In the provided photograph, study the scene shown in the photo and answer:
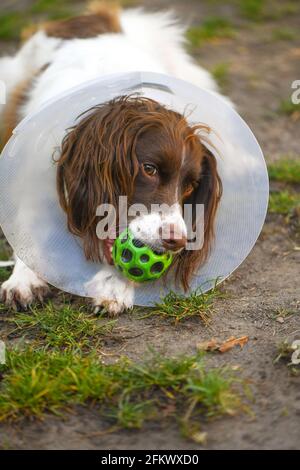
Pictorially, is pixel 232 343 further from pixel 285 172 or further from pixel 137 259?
pixel 285 172

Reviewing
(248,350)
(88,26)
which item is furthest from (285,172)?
(248,350)

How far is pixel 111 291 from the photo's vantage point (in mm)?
4027

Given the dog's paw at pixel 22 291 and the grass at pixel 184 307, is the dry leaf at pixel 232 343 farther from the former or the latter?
the dog's paw at pixel 22 291

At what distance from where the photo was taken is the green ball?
12.5 ft

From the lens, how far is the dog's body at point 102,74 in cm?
394

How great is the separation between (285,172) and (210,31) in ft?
12.3

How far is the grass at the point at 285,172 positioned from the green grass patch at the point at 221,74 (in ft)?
6.16

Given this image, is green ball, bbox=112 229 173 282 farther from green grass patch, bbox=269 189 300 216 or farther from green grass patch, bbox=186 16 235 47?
green grass patch, bbox=186 16 235 47

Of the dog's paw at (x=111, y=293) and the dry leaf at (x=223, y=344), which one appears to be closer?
the dry leaf at (x=223, y=344)

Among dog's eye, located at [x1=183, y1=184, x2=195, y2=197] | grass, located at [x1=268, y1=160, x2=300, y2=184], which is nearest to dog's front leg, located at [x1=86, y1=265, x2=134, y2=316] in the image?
dog's eye, located at [x1=183, y1=184, x2=195, y2=197]

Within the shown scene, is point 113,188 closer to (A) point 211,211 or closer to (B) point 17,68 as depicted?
(A) point 211,211

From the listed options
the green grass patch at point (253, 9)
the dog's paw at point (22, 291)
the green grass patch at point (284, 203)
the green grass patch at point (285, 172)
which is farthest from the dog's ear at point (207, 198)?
the green grass patch at point (253, 9)

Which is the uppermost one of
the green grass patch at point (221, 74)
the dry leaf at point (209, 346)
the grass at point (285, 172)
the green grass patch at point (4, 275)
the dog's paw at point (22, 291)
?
the green grass patch at point (221, 74)

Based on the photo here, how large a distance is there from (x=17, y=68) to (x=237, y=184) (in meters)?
2.45
